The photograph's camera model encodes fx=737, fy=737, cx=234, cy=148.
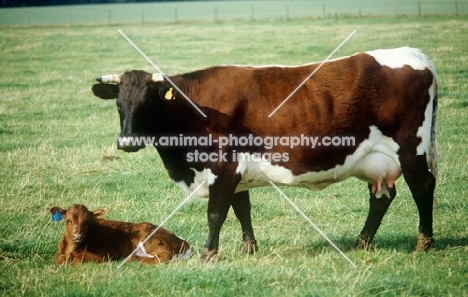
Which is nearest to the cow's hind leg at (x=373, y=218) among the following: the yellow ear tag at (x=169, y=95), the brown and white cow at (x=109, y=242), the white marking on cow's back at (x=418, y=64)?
the white marking on cow's back at (x=418, y=64)

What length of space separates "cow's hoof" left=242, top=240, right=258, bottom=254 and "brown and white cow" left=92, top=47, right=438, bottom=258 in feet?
0.06

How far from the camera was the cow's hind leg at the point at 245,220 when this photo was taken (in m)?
7.82

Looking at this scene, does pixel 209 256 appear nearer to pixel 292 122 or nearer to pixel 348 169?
pixel 292 122

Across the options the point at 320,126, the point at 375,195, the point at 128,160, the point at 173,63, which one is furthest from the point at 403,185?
the point at 173,63

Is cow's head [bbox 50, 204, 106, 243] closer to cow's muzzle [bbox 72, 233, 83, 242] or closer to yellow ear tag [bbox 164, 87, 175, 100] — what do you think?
cow's muzzle [bbox 72, 233, 83, 242]

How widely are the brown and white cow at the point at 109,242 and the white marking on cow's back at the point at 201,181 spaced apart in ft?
1.79

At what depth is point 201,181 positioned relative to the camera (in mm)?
7750

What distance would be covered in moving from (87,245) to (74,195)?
285 cm

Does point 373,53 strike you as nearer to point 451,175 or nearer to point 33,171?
point 451,175

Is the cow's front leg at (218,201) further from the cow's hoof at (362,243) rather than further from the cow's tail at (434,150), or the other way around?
the cow's tail at (434,150)

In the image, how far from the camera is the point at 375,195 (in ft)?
27.1

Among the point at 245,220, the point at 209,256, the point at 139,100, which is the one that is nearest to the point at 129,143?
the point at 139,100

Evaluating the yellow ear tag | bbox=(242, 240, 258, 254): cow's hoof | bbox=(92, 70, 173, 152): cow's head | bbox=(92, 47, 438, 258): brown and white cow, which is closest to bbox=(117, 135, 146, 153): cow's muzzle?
bbox=(92, 70, 173, 152): cow's head

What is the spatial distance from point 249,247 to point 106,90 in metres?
2.31
